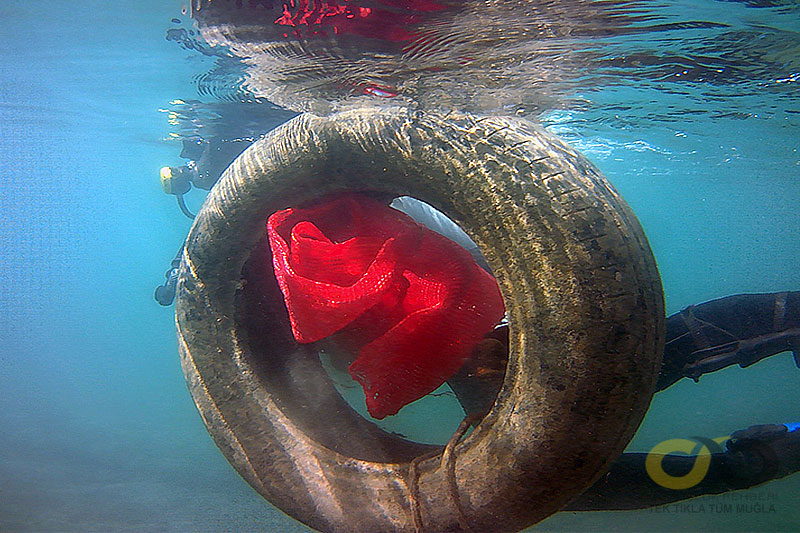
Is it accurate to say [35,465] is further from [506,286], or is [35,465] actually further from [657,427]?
[657,427]

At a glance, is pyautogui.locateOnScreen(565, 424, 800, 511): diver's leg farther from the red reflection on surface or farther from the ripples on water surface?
the red reflection on surface

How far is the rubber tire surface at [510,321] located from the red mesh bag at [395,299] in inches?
11.8

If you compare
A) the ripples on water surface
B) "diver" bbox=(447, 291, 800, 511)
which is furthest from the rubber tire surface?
the ripples on water surface

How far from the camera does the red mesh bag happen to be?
2.54 meters

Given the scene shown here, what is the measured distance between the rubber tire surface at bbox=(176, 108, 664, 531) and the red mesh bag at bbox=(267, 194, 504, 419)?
0.30m

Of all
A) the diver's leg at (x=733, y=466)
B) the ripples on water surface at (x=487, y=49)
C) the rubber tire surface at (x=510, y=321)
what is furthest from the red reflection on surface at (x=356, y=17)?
the diver's leg at (x=733, y=466)

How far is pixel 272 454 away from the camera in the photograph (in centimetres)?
260

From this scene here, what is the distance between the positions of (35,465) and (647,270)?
11.2m

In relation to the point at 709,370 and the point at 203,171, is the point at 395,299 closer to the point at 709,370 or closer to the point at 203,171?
the point at 709,370

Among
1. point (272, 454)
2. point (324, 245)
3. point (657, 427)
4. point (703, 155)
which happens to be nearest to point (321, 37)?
point (324, 245)

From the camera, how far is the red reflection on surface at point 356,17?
12.5 feet

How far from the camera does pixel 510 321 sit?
6.61 ft

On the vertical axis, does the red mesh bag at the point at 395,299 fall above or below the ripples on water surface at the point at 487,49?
below

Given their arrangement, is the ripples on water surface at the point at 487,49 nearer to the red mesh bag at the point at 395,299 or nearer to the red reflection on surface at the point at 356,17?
the red reflection on surface at the point at 356,17
